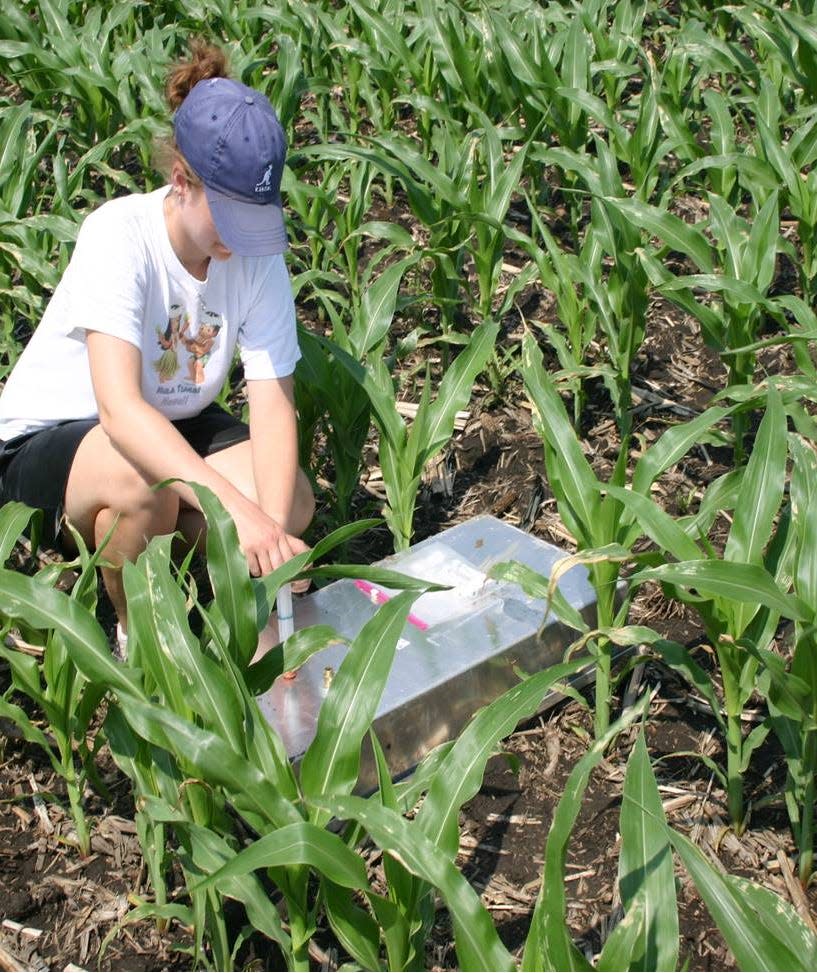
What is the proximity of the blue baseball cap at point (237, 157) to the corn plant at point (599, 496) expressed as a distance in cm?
60

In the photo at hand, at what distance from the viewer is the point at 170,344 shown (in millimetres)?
2576

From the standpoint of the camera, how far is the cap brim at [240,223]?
2297mm

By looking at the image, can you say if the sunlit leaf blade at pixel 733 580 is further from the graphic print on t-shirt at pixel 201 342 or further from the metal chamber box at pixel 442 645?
the graphic print on t-shirt at pixel 201 342

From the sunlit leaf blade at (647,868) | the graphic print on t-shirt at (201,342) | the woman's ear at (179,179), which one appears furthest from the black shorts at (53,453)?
the sunlit leaf blade at (647,868)

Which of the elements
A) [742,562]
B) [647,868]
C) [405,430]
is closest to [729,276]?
[405,430]

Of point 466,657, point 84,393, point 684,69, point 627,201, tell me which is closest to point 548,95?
point 684,69

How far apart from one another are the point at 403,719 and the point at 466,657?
0.58 feet

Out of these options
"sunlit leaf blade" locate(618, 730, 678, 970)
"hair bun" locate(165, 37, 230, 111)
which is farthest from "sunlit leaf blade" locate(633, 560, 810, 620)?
"hair bun" locate(165, 37, 230, 111)

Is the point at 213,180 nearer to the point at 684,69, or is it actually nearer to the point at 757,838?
the point at 757,838

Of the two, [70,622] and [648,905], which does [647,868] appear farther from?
[70,622]

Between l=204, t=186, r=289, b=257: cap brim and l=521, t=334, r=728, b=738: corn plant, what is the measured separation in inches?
23.2

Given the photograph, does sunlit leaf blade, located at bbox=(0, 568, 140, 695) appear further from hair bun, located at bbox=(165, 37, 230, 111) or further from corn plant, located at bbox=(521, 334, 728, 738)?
hair bun, located at bbox=(165, 37, 230, 111)

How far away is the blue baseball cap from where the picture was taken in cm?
225

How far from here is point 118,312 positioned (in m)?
2.36
